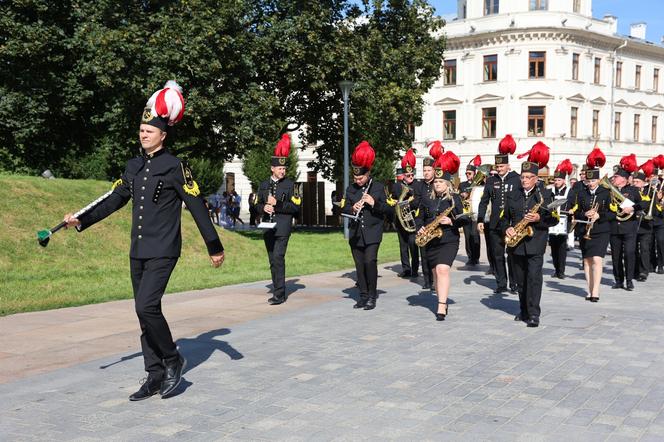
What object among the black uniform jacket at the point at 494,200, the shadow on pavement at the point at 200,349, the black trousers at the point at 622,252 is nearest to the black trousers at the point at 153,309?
the shadow on pavement at the point at 200,349

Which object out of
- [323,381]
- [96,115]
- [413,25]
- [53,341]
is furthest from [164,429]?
[413,25]

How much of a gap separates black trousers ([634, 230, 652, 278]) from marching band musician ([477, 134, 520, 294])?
352 centimetres

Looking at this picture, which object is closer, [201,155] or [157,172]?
[157,172]

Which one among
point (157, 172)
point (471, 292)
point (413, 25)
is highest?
point (413, 25)

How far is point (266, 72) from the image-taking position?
87.6 feet

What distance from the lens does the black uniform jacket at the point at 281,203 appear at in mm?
11094

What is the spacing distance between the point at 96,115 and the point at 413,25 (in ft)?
45.4

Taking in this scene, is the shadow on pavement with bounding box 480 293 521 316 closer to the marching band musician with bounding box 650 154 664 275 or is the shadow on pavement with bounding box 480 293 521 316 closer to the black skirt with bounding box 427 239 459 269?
the black skirt with bounding box 427 239 459 269

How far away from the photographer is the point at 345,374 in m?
6.71

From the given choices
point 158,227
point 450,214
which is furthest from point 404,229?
point 158,227

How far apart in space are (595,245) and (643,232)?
400 cm

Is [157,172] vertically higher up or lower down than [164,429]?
higher up

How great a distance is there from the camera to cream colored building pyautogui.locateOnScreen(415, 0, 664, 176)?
2024 inches

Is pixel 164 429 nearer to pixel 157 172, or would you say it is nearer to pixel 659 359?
pixel 157 172
